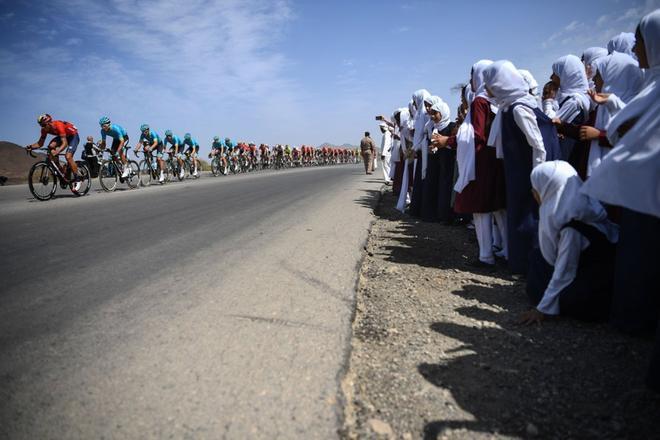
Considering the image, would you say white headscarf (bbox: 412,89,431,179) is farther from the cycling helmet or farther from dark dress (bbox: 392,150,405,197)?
the cycling helmet

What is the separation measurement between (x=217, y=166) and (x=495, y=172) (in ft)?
66.2

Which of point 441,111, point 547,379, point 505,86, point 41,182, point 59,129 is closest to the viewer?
point 547,379

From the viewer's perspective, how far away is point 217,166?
22625mm

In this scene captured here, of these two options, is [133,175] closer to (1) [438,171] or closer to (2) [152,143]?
(2) [152,143]

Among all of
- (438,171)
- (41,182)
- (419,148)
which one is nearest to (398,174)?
(419,148)

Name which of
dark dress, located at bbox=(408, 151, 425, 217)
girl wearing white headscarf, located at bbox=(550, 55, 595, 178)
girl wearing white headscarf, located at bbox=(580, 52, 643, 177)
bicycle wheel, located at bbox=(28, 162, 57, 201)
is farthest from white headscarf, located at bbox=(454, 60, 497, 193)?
bicycle wheel, located at bbox=(28, 162, 57, 201)

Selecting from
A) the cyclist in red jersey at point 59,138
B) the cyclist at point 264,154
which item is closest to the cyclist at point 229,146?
the cyclist at point 264,154

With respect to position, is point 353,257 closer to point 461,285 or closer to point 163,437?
point 461,285

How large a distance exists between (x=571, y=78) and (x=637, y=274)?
9.45ft

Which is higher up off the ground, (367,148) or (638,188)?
(367,148)

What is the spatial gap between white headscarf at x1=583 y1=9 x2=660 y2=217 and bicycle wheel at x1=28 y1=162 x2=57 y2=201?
10.7m

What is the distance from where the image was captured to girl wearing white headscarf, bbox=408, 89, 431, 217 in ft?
22.1

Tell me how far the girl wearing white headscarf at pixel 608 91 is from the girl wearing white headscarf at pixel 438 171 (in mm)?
2258

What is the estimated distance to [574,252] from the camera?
275 cm
